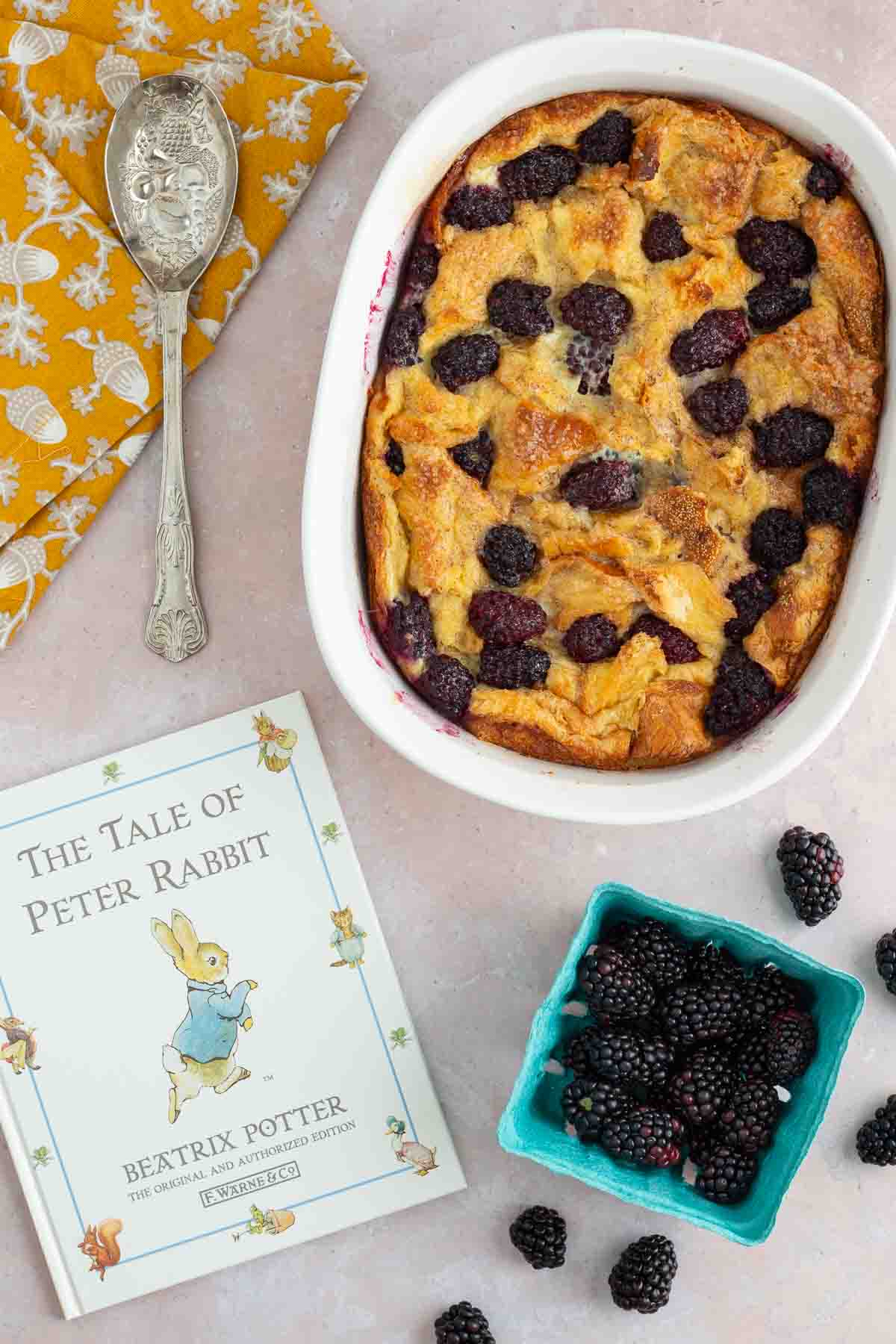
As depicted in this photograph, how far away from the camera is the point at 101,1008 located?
6.32ft

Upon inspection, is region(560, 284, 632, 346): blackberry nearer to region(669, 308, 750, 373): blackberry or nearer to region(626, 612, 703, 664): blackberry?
region(669, 308, 750, 373): blackberry

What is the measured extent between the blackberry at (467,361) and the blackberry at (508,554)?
21 cm

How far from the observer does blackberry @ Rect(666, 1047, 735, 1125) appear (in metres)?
1.71

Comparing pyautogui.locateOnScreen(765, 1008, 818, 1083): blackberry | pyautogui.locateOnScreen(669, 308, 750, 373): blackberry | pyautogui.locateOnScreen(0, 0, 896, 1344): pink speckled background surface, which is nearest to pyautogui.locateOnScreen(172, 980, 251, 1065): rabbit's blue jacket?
pyautogui.locateOnScreen(0, 0, 896, 1344): pink speckled background surface

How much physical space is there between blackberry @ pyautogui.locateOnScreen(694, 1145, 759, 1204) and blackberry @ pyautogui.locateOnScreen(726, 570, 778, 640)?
2.56 ft

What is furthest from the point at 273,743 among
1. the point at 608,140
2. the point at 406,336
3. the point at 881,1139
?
the point at 881,1139

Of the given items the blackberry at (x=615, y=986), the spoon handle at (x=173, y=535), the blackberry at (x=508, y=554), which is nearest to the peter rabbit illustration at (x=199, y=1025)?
the spoon handle at (x=173, y=535)

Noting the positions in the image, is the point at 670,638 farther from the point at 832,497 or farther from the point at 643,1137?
the point at 643,1137

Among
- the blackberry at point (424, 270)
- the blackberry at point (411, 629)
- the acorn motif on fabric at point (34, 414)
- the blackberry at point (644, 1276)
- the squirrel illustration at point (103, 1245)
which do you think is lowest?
the blackberry at point (644, 1276)

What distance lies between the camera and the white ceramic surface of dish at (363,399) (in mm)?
1550

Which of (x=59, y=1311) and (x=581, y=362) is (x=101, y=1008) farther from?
(x=581, y=362)

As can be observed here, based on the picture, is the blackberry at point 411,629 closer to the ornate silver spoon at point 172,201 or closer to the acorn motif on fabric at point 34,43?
the ornate silver spoon at point 172,201

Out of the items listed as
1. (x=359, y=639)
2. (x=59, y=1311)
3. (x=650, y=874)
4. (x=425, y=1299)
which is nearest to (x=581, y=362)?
(x=359, y=639)

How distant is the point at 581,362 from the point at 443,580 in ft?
1.19
